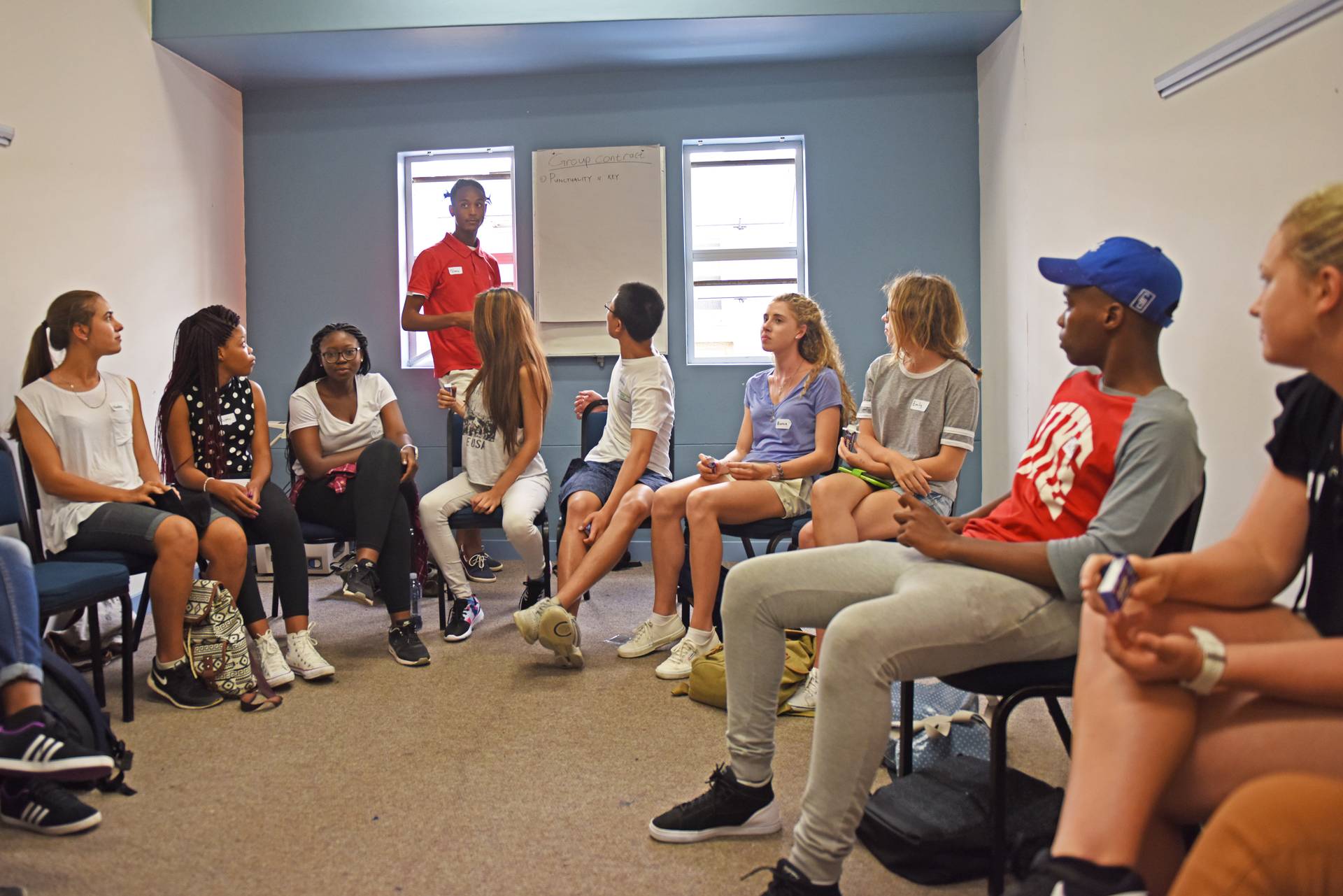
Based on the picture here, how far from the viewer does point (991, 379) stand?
481 cm

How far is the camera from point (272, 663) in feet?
9.84

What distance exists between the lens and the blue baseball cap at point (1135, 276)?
162 centimetres

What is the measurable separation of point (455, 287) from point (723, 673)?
9.18 feet

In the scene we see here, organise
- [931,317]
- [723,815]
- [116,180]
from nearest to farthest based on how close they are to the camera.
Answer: [723,815] < [931,317] < [116,180]

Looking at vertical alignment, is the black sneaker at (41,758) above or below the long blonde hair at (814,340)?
below

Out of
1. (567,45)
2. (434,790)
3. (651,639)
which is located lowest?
(434,790)

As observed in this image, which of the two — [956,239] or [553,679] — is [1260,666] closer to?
[553,679]

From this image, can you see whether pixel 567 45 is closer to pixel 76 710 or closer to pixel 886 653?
pixel 76 710

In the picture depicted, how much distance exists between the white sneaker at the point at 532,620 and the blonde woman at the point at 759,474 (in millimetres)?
341

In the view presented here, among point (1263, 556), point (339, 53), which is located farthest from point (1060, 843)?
point (339, 53)

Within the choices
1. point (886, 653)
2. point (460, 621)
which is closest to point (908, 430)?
point (886, 653)

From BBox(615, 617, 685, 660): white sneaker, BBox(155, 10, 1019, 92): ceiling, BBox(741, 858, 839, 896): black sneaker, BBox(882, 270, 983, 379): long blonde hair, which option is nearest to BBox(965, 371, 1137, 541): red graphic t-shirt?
BBox(741, 858, 839, 896): black sneaker

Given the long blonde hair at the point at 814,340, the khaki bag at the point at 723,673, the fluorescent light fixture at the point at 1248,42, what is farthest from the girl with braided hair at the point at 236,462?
the fluorescent light fixture at the point at 1248,42

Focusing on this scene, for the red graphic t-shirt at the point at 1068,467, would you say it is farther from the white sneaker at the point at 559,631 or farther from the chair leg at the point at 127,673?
the chair leg at the point at 127,673
